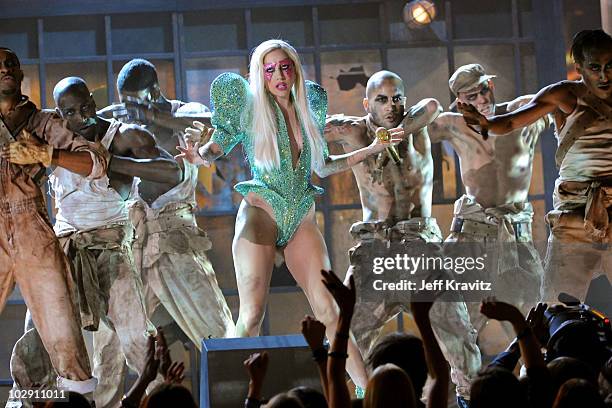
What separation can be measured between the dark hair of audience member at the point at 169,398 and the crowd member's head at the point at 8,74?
8.51ft

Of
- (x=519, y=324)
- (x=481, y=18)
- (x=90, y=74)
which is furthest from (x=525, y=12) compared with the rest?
(x=519, y=324)

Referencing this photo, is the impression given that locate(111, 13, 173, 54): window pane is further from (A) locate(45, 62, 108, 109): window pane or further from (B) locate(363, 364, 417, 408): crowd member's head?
(B) locate(363, 364, 417, 408): crowd member's head

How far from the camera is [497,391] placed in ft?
16.9

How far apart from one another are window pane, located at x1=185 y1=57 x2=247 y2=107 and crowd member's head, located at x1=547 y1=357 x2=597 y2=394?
526cm

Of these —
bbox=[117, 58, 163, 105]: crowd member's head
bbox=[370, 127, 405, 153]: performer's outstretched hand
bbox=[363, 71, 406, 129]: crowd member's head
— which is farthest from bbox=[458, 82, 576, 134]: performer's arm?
bbox=[117, 58, 163, 105]: crowd member's head

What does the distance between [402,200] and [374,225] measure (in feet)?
0.76

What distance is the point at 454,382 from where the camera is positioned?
9.02m

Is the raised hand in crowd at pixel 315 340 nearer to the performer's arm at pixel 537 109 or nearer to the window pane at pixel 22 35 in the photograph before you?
the performer's arm at pixel 537 109

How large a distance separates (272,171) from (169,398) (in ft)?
8.80

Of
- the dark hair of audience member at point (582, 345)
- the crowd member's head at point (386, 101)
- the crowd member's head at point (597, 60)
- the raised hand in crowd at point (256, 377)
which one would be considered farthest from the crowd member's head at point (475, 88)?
the raised hand in crowd at point (256, 377)

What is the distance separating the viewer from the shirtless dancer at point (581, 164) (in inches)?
310

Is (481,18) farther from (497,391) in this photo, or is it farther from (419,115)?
(497,391)

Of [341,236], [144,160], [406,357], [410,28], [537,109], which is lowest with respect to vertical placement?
[406,357]

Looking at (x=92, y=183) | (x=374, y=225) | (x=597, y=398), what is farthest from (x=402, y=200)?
(x=597, y=398)
